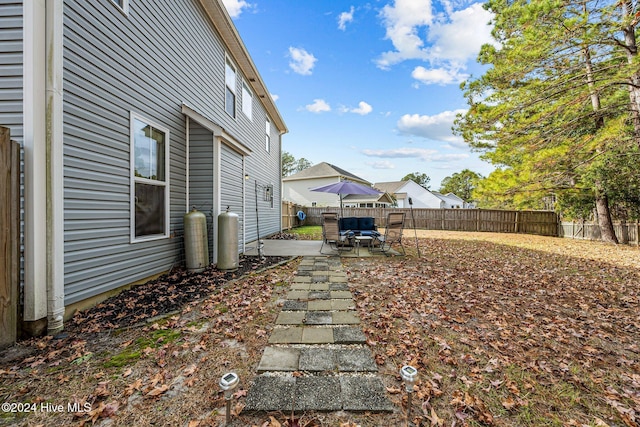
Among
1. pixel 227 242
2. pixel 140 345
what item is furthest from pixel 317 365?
pixel 227 242

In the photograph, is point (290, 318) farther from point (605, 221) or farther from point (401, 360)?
point (605, 221)

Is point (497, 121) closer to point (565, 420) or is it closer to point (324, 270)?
point (324, 270)

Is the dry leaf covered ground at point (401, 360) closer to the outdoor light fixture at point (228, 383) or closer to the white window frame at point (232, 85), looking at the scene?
the outdoor light fixture at point (228, 383)

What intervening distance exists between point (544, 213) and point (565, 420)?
17114 mm

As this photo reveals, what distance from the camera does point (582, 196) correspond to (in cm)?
1084

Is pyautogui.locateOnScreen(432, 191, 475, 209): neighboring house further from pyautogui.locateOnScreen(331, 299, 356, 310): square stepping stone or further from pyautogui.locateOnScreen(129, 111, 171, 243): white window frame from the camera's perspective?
pyautogui.locateOnScreen(129, 111, 171, 243): white window frame

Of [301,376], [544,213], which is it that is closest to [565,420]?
[301,376]

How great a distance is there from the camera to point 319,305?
364 centimetres

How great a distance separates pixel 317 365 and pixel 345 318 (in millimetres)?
1061

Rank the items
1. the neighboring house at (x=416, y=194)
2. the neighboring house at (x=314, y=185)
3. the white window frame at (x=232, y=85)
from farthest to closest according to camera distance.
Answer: the neighboring house at (x=416, y=194) < the neighboring house at (x=314, y=185) < the white window frame at (x=232, y=85)

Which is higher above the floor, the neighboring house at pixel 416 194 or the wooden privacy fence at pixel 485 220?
the neighboring house at pixel 416 194

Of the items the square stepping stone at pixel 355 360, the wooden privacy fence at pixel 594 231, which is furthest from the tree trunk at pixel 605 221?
the square stepping stone at pixel 355 360

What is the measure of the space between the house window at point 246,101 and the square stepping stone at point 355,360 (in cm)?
870

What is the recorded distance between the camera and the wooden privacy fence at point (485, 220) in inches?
576
